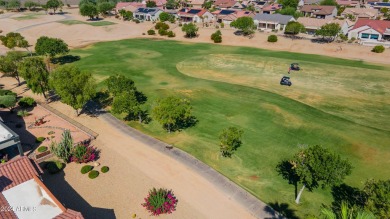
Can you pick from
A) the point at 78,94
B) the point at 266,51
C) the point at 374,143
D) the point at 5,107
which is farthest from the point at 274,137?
the point at 266,51

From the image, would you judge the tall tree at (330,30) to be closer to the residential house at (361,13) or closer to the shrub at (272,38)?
the shrub at (272,38)

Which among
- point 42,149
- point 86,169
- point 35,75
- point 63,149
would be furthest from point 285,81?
point 35,75

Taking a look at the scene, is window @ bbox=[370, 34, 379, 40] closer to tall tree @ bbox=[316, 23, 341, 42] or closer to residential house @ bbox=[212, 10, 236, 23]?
tall tree @ bbox=[316, 23, 341, 42]

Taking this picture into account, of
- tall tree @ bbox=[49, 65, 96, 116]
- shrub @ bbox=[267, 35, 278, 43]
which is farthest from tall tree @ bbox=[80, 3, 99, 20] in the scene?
tall tree @ bbox=[49, 65, 96, 116]

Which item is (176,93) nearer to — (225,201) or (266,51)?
(225,201)

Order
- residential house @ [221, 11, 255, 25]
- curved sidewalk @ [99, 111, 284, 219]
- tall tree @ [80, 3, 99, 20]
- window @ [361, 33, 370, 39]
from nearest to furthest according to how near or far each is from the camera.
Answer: curved sidewalk @ [99, 111, 284, 219], window @ [361, 33, 370, 39], residential house @ [221, 11, 255, 25], tall tree @ [80, 3, 99, 20]

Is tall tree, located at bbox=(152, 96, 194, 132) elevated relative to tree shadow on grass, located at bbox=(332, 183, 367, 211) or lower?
elevated

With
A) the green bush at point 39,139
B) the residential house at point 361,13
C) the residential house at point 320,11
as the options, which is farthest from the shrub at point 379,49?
the green bush at point 39,139
